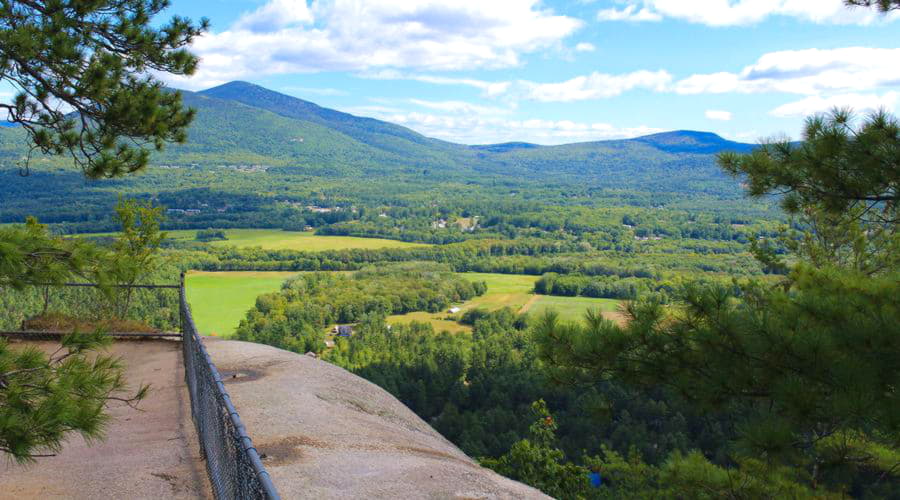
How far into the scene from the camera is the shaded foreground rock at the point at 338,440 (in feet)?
21.9

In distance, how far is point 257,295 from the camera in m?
66.4

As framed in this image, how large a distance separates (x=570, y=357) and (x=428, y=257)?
309 feet

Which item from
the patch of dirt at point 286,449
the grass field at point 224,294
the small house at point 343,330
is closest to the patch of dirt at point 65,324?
the patch of dirt at point 286,449

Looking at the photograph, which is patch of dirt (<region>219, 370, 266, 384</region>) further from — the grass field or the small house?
the small house

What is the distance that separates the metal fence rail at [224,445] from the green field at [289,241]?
93314 mm

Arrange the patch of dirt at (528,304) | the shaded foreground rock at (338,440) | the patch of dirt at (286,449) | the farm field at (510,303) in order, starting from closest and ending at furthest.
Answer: the shaded foreground rock at (338,440) → the patch of dirt at (286,449) → the farm field at (510,303) → the patch of dirt at (528,304)

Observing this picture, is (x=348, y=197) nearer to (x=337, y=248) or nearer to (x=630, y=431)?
(x=337, y=248)

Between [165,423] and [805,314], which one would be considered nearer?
[805,314]

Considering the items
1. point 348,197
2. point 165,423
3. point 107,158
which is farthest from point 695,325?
point 348,197

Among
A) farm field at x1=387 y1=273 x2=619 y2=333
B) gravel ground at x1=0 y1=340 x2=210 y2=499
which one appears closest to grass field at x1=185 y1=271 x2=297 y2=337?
farm field at x1=387 y1=273 x2=619 y2=333

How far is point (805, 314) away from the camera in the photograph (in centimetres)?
654

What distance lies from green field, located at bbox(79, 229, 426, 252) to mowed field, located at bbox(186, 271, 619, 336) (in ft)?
64.5

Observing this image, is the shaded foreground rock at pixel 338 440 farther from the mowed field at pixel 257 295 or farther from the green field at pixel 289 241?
the green field at pixel 289 241

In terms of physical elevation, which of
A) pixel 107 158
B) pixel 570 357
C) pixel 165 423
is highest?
pixel 107 158
